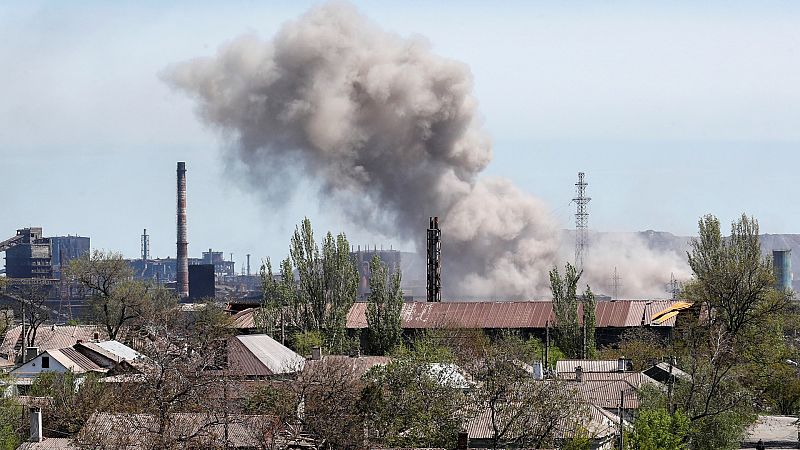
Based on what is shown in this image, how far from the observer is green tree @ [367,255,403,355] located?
65.5 metres

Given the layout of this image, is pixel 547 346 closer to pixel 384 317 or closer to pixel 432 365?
pixel 384 317

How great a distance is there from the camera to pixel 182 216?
151 meters

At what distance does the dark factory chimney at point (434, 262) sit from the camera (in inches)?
3211

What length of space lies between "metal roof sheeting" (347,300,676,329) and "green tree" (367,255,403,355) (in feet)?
15.0

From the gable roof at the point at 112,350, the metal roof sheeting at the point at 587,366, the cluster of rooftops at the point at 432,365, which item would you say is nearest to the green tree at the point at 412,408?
the cluster of rooftops at the point at 432,365

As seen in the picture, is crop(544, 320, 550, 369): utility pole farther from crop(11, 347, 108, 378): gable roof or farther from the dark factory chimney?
crop(11, 347, 108, 378): gable roof

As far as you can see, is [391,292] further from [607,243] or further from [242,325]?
[607,243]

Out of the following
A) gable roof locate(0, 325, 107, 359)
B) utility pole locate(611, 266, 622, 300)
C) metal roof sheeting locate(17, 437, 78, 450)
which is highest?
utility pole locate(611, 266, 622, 300)

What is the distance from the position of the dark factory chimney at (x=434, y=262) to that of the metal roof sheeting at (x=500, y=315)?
5.08 metres

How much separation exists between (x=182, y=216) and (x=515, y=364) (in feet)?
381

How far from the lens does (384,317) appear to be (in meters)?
66.1

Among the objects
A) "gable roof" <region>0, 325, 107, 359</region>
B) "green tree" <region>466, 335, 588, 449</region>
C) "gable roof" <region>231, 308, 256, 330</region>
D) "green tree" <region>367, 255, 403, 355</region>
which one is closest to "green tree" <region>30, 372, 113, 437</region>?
"green tree" <region>466, 335, 588, 449</region>

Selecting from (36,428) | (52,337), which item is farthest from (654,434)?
(52,337)

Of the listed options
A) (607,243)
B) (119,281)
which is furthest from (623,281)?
(119,281)
